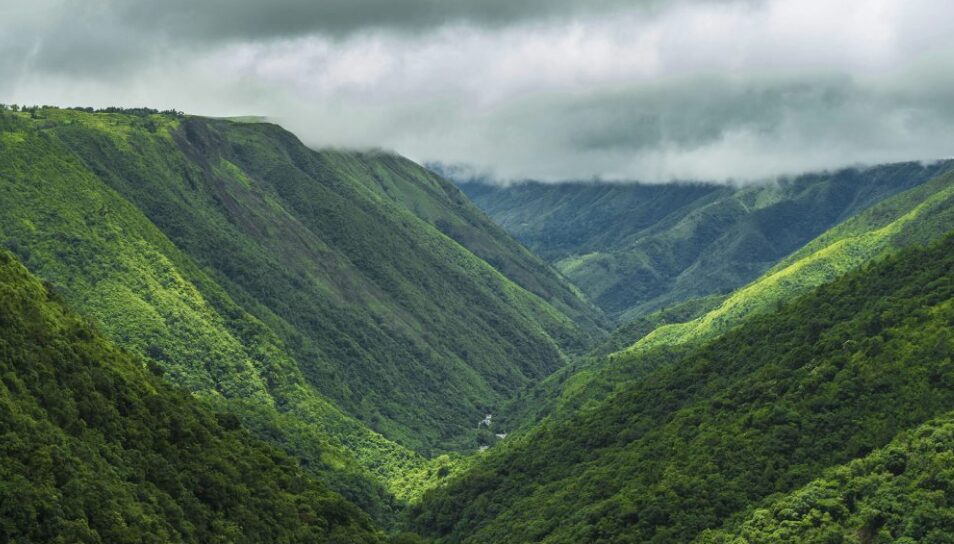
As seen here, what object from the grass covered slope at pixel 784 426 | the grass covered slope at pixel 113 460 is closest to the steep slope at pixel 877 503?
the grass covered slope at pixel 784 426

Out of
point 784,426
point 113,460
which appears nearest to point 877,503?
point 784,426

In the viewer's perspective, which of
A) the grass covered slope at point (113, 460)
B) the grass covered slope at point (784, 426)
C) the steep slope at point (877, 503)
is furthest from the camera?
the grass covered slope at point (784, 426)

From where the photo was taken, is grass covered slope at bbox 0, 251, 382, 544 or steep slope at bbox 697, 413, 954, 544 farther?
steep slope at bbox 697, 413, 954, 544

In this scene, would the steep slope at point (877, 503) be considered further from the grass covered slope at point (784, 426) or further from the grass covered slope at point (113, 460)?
the grass covered slope at point (113, 460)

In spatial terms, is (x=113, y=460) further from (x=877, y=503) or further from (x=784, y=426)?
(x=784, y=426)

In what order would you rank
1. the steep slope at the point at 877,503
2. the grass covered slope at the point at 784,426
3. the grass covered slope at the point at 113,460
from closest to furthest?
the grass covered slope at the point at 113,460, the steep slope at the point at 877,503, the grass covered slope at the point at 784,426

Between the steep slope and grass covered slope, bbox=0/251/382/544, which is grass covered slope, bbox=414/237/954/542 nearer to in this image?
the steep slope

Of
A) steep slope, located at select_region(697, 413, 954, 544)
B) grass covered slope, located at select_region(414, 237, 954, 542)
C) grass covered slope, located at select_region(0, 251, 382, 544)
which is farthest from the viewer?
grass covered slope, located at select_region(414, 237, 954, 542)

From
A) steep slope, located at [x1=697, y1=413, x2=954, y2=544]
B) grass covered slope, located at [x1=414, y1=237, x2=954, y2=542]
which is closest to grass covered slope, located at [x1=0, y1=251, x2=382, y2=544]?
grass covered slope, located at [x1=414, y1=237, x2=954, y2=542]
